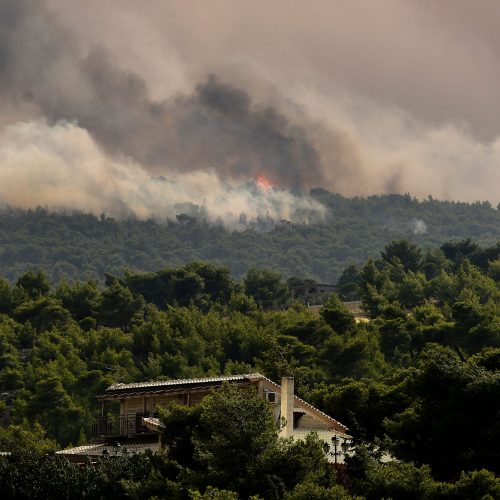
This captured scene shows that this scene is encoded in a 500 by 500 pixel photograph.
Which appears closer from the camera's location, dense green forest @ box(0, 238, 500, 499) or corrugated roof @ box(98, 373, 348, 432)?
dense green forest @ box(0, 238, 500, 499)

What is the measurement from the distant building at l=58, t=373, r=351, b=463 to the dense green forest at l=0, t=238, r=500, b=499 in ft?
5.25

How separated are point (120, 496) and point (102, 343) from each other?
6517cm

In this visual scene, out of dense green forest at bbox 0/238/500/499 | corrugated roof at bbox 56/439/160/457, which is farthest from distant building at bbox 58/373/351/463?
dense green forest at bbox 0/238/500/499

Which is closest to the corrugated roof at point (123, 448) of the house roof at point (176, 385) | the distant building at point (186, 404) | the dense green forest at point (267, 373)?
the distant building at point (186, 404)

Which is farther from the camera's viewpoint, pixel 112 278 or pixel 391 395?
pixel 112 278

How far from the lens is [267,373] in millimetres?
81688

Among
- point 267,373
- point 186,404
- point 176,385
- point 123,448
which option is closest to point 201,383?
point 176,385

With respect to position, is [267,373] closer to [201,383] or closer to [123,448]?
[201,383]

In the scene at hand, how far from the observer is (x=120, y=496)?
5022cm

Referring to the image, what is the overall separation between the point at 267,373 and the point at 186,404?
23.0 m

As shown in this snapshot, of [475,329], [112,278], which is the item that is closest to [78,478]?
[475,329]

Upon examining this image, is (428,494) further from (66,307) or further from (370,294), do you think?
(66,307)

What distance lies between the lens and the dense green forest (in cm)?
4628

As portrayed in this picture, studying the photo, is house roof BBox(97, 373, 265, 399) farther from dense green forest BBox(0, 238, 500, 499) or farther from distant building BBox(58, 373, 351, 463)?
dense green forest BBox(0, 238, 500, 499)
